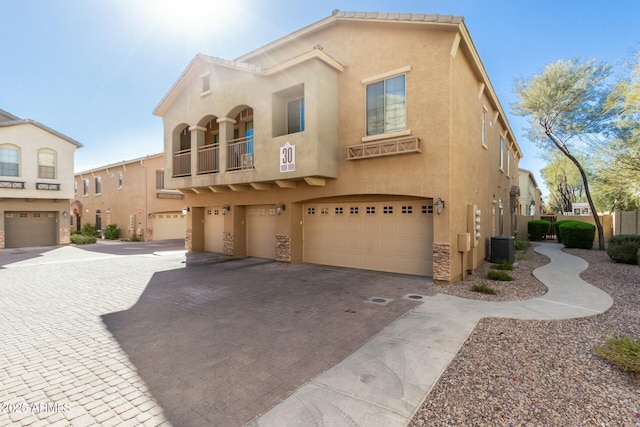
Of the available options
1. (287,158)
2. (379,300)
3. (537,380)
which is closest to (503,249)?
(379,300)

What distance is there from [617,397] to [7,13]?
63.5 feet

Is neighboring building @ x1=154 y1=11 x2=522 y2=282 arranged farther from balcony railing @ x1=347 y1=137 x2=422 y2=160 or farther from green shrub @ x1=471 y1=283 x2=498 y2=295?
green shrub @ x1=471 y1=283 x2=498 y2=295

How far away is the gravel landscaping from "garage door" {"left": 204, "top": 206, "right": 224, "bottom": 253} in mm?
14042

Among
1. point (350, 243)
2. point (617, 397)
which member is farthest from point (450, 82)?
point (617, 397)

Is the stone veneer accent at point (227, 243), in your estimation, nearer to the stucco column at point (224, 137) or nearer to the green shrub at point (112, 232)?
the stucco column at point (224, 137)

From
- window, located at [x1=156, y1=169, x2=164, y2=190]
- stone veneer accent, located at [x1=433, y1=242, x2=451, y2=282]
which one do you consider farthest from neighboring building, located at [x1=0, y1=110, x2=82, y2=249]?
stone veneer accent, located at [x1=433, y1=242, x2=451, y2=282]

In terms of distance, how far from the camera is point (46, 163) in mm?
21234

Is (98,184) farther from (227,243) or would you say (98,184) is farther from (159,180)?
(227,243)

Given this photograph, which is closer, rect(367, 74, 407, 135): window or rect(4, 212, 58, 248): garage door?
rect(367, 74, 407, 135): window

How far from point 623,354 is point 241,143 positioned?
1285 cm

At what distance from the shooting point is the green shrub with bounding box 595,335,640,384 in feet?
12.9

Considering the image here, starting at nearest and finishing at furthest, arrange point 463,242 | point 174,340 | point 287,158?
point 174,340 < point 463,242 < point 287,158

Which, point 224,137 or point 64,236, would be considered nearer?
point 224,137

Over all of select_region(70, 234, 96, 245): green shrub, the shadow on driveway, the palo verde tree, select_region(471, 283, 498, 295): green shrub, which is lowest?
the shadow on driveway
